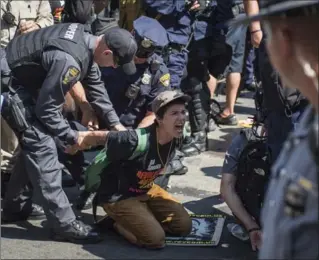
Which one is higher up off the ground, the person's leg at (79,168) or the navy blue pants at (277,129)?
the navy blue pants at (277,129)

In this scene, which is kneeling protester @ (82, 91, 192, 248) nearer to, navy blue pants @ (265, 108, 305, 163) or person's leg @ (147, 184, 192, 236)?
person's leg @ (147, 184, 192, 236)

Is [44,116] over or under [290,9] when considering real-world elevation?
under

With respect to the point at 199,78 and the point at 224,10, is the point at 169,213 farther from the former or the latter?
the point at 224,10

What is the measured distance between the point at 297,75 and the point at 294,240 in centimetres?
29

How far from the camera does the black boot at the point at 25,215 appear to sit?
4.97m

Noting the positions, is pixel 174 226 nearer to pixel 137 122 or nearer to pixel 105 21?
pixel 137 122

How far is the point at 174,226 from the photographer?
4.82m

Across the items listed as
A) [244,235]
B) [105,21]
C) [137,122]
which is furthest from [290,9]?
[105,21]

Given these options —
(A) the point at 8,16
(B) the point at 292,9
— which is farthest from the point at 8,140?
(B) the point at 292,9

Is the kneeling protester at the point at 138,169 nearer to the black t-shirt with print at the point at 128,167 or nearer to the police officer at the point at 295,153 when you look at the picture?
the black t-shirt with print at the point at 128,167

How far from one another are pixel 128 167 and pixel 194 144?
182 centimetres

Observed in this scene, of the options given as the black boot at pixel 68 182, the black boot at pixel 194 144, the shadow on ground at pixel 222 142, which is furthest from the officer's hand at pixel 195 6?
the black boot at pixel 68 182

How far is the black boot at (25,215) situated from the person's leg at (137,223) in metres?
0.52

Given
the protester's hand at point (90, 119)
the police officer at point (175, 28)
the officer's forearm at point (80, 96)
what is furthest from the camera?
the police officer at point (175, 28)
